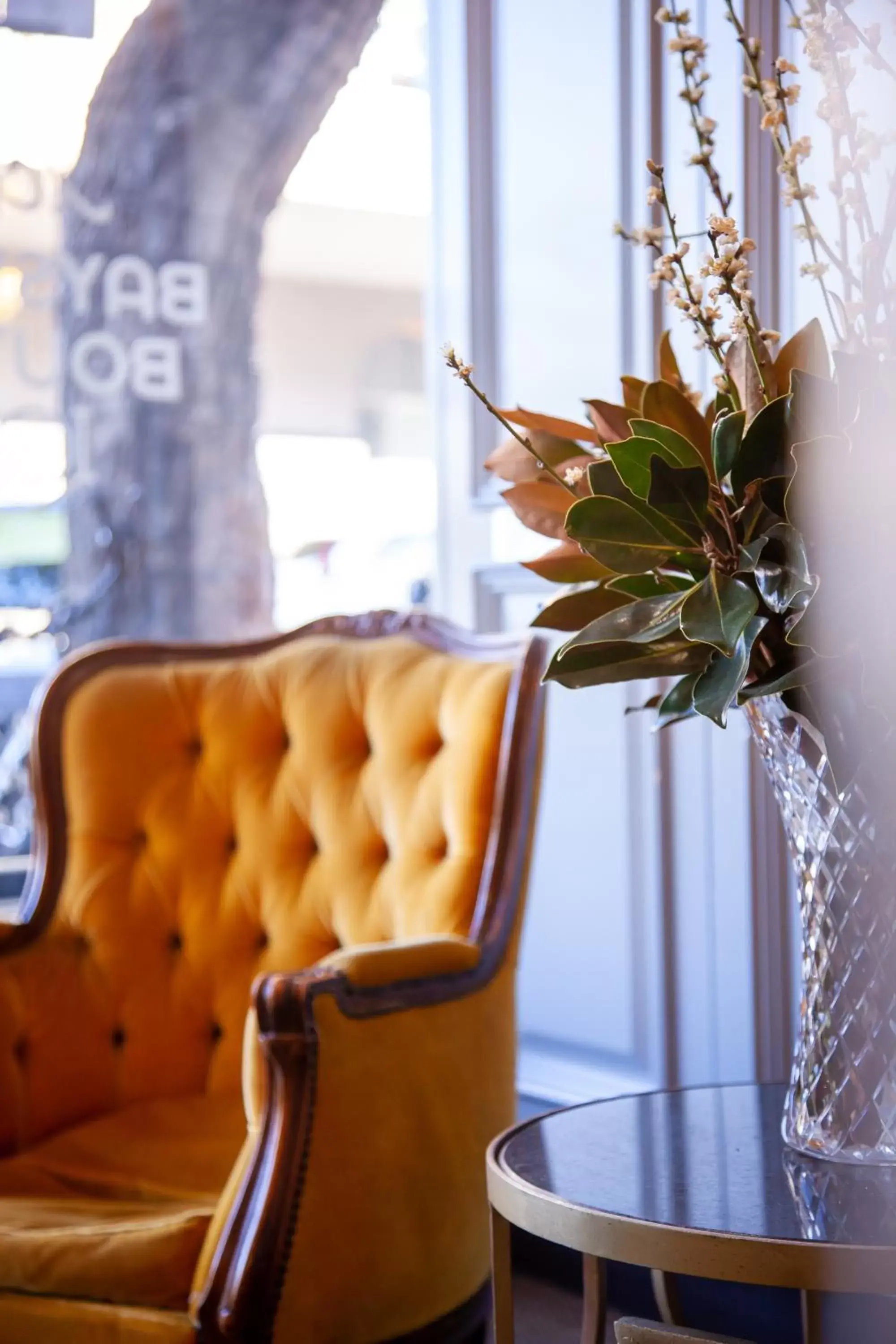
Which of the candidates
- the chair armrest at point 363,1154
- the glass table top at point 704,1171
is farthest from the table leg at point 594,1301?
the chair armrest at point 363,1154

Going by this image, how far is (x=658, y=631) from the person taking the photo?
1005mm

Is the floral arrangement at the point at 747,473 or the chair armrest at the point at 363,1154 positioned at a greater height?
the floral arrangement at the point at 747,473

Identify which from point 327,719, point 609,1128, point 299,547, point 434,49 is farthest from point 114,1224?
point 299,547

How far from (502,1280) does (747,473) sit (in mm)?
635

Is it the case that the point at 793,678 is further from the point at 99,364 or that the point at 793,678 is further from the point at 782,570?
the point at 99,364

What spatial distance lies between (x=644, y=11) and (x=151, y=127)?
144 centimetres

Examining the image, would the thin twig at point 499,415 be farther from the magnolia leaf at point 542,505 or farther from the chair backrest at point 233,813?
the chair backrest at point 233,813

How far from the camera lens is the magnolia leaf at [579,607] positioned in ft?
3.69

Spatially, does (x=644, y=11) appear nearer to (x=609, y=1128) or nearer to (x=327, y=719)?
(x=327, y=719)

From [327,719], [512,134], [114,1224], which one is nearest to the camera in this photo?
[114,1224]

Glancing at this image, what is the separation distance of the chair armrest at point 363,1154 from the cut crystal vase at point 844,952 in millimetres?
486

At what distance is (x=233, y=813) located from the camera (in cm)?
194

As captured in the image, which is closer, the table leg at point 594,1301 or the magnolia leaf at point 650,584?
the magnolia leaf at point 650,584

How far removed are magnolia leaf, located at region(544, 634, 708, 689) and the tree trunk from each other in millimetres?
2177
